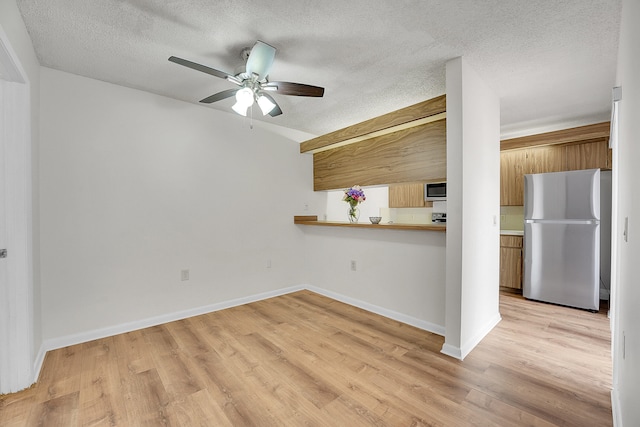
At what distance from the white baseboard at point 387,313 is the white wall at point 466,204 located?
356mm

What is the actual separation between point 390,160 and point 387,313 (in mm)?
1677

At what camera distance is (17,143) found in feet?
5.80

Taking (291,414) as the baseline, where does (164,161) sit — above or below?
above

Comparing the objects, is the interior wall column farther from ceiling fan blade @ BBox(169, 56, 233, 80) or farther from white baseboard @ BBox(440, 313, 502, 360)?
white baseboard @ BBox(440, 313, 502, 360)

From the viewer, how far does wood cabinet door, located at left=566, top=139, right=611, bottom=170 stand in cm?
354

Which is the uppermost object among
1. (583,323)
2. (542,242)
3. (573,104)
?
(573,104)

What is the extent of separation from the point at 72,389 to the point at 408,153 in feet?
10.7

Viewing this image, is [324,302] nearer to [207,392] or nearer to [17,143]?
[207,392]

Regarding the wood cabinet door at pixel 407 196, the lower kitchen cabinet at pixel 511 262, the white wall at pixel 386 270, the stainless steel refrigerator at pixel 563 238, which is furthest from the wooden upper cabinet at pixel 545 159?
the white wall at pixel 386 270

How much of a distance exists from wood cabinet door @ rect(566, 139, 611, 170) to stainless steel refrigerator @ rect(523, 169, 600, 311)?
21.2 inches

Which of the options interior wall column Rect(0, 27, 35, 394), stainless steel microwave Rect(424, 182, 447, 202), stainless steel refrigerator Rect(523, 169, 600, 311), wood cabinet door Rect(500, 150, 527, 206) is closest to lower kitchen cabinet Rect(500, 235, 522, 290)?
stainless steel refrigerator Rect(523, 169, 600, 311)

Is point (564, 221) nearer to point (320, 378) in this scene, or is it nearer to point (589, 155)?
point (589, 155)

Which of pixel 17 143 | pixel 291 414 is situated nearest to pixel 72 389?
pixel 291 414

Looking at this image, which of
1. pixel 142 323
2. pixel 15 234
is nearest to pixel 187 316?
pixel 142 323
